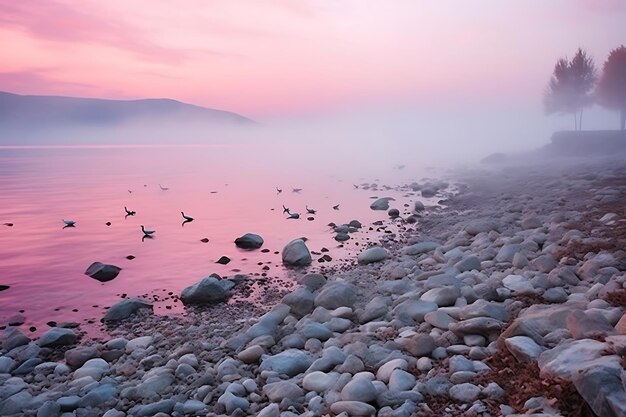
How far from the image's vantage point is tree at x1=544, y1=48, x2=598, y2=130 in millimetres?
57062

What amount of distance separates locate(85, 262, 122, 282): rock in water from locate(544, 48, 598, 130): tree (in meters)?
60.5

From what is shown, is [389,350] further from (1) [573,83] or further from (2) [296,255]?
(1) [573,83]

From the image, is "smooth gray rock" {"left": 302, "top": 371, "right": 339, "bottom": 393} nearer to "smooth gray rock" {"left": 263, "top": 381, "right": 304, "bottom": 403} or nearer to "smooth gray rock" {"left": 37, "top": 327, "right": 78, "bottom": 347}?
"smooth gray rock" {"left": 263, "top": 381, "right": 304, "bottom": 403}

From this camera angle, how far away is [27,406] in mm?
6266

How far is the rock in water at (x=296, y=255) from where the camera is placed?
14133 millimetres

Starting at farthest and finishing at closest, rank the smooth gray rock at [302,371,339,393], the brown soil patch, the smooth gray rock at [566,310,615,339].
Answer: the smooth gray rock at [302,371,339,393], the smooth gray rock at [566,310,615,339], the brown soil patch

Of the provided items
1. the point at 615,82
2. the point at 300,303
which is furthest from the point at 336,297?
the point at 615,82

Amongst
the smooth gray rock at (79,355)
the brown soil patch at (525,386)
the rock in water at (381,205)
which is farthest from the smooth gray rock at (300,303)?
the rock in water at (381,205)

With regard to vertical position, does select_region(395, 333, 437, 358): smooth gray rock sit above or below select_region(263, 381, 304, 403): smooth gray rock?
above

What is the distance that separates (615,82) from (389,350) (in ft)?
202

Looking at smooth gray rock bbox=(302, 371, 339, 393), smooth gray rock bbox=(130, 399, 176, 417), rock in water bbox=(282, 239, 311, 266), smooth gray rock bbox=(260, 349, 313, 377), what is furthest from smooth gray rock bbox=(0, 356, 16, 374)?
rock in water bbox=(282, 239, 311, 266)

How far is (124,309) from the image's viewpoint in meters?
10.4

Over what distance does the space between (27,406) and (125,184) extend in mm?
38113

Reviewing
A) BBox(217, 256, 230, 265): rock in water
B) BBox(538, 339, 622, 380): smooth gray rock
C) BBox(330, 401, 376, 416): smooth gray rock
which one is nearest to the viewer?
BBox(538, 339, 622, 380): smooth gray rock
